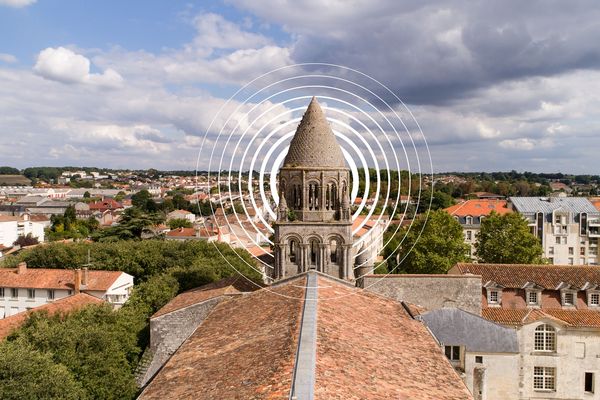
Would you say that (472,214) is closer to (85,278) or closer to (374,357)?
(85,278)

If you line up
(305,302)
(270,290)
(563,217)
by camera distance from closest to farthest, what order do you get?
1. (305,302)
2. (270,290)
3. (563,217)

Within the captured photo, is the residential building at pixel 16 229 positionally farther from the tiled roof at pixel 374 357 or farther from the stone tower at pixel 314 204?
the tiled roof at pixel 374 357

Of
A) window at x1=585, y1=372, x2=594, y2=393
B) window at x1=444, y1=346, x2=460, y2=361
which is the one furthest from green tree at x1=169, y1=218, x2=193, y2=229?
window at x1=585, y1=372, x2=594, y2=393

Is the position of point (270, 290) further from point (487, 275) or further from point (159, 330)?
point (487, 275)

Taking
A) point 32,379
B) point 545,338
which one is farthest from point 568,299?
point 32,379

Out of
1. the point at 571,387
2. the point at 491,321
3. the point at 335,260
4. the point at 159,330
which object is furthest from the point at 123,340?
the point at 571,387
